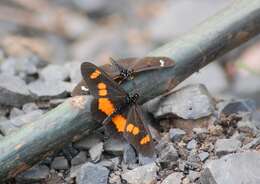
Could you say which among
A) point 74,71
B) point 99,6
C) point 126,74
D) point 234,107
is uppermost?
point 99,6

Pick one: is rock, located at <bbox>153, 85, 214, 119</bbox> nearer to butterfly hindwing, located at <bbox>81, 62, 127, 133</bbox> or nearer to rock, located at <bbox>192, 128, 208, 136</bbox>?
rock, located at <bbox>192, 128, 208, 136</bbox>

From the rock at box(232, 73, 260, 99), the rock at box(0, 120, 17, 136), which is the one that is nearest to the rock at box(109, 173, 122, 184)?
the rock at box(0, 120, 17, 136)

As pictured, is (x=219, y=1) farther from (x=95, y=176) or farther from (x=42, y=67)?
(x=95, y=176)

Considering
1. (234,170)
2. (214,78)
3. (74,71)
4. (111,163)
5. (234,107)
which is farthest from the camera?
(214,78)

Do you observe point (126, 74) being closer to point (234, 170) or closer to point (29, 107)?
point (29, 107)

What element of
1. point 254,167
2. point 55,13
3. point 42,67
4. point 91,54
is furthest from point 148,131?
point 55,13

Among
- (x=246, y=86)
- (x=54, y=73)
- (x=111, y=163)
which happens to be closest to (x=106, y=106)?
(x=111, y=163)

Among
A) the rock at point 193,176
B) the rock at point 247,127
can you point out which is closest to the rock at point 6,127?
the rock at point 193,176

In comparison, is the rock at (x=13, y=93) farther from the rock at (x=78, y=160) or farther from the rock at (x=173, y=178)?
the rock at (x=173, y=178)

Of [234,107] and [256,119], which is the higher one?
[234,107]
